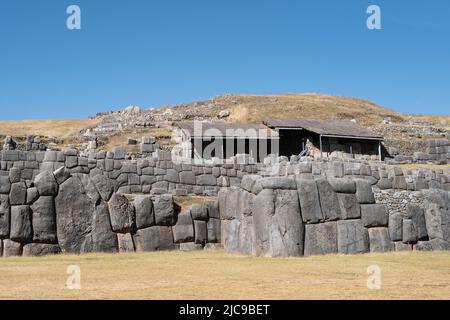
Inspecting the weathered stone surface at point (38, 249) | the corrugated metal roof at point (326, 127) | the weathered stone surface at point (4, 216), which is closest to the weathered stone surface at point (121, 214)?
the weathered stone surface at point (38, 249)

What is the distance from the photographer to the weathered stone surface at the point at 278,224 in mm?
15609

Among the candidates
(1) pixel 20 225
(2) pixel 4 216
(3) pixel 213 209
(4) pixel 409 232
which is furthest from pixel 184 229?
(4) pixel 409 232

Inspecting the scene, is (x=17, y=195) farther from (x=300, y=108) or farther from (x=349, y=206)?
(x=300, y=108)

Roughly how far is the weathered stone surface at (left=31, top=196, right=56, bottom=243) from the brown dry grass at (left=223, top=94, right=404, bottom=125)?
172 feet

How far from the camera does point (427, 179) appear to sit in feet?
67.4

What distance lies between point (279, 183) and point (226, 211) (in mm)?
3398

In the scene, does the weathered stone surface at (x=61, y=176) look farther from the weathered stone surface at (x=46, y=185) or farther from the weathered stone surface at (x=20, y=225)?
the weathered stone surface at (x=20, y=225)

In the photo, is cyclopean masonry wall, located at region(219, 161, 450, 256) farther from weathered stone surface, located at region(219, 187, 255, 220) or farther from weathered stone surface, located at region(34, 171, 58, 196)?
weathered stone surface, located at region(34, 171, 58, 196)

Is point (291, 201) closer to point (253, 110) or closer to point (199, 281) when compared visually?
point (199, 281)

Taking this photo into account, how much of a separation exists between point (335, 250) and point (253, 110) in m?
59.2

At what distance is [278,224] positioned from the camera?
51.3 feet

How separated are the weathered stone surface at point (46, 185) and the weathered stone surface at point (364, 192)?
8.72m

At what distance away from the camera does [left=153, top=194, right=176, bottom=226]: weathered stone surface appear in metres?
18.4

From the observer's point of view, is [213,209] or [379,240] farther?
[213,209]
